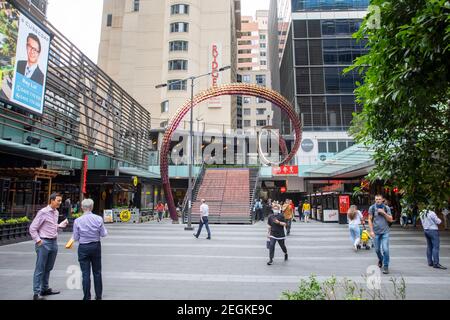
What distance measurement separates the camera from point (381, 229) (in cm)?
834

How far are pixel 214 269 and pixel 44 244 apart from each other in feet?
13.8

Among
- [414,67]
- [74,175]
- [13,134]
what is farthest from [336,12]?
[414,67]

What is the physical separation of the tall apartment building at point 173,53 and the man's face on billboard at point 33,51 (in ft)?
103

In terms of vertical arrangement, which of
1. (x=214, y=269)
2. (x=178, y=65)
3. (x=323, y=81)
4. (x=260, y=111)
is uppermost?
(x=260, y=111)

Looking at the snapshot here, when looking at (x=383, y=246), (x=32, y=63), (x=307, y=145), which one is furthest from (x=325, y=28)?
(x=383, y=246)

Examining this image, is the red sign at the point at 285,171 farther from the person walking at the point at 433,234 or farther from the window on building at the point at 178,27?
the window on building at the point at 178,27

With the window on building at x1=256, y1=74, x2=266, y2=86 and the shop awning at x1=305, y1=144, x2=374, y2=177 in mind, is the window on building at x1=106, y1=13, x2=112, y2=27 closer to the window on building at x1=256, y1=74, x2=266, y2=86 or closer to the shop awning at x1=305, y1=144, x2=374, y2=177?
the window on building at x1=256, y1=74, x2=266, y2=86

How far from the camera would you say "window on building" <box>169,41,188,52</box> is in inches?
1976

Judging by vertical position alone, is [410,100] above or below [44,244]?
above

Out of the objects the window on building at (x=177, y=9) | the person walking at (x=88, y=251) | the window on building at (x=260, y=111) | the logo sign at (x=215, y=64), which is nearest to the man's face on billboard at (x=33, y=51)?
the person walking at (x=88, y=251)

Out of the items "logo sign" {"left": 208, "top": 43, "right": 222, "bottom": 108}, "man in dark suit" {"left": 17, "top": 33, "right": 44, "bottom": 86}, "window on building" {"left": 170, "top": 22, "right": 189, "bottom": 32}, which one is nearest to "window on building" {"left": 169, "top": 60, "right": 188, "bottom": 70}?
"logo sign" {"left": 208, "top": 43, "right": 222, "bottom": 108}

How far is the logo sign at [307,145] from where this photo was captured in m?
46.3

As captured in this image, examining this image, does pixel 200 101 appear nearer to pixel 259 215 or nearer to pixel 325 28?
pixel 259 215

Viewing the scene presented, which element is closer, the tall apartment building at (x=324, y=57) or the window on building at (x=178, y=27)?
the tall apartment building at (x=324, y=57)
